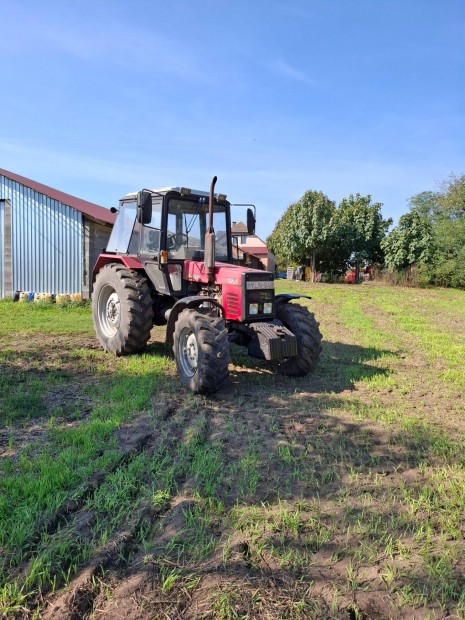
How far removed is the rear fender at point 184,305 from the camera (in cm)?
581

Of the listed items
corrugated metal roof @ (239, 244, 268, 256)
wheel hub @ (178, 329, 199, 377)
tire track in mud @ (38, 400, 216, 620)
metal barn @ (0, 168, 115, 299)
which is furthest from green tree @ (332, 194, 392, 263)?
tire track in mud @ (38, 400, 216, 620)

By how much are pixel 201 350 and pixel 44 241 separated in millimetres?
10576

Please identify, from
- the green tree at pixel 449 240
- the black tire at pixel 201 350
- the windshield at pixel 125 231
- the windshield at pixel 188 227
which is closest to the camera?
the black tire at pixel 201 350

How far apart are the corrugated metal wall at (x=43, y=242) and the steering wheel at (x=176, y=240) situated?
7972 mm

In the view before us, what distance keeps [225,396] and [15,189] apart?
1184 centimetres

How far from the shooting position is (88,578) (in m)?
2.33

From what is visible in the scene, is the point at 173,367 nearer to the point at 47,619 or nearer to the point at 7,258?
the point at 47,619

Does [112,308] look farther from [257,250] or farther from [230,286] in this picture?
[257,250]

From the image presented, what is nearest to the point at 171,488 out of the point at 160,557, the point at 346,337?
the point at 160,557

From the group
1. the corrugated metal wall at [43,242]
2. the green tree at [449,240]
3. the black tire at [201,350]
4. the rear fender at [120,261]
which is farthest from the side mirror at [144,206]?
the green tree at [449,240]

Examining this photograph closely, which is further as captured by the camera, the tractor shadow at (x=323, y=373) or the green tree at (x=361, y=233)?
the green tree at (x=361, y=233)

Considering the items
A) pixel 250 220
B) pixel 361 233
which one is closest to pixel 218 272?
pixel 250 220

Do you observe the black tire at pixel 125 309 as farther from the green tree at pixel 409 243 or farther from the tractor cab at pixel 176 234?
the green tree at pixel 409 243

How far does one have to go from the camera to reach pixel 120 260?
7.66 meters
